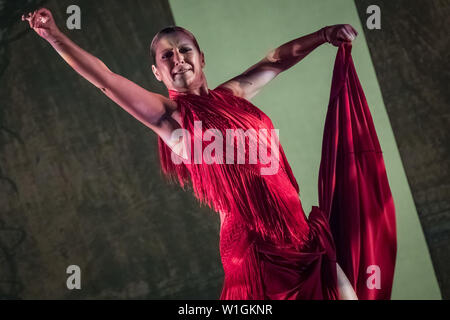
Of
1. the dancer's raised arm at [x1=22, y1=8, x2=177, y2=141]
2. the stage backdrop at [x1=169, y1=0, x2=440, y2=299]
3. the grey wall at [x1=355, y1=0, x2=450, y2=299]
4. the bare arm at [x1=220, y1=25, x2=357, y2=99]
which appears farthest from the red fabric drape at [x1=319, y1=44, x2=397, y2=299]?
the grey wall at [x1=355, y1=0, x2=450, y2=299]

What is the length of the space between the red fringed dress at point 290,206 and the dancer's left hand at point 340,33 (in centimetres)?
6

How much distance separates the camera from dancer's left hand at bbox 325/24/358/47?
2.11 meters

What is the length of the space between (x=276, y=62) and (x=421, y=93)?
1.17 meters

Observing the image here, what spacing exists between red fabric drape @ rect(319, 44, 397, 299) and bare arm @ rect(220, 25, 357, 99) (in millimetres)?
115

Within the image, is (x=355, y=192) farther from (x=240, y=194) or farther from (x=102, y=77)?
(x=102, y=77)

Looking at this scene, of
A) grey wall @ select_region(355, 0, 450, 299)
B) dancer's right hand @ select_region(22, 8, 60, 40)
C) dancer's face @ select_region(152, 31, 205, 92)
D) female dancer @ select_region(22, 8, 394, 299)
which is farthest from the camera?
grey wall @ select_region(355, 0, 450, 299)

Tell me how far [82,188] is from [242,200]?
1.44 metres

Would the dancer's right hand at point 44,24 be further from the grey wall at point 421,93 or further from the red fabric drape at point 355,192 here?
the grey wall at point 421,93

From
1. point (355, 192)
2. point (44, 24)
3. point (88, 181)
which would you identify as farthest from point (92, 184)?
point (355, 192)

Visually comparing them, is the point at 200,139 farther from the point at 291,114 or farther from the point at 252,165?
the point at 291,114

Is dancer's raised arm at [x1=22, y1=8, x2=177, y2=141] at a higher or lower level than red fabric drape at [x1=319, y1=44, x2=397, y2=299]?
higher

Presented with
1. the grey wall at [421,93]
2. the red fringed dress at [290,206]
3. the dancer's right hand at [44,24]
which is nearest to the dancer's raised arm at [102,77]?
the dancer's right hand at [44,24]

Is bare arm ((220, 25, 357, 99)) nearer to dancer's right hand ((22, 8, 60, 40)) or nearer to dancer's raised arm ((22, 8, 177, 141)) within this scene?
dancer's raised arm ((22, 8, 177, 141))

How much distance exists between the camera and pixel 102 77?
1.80m
